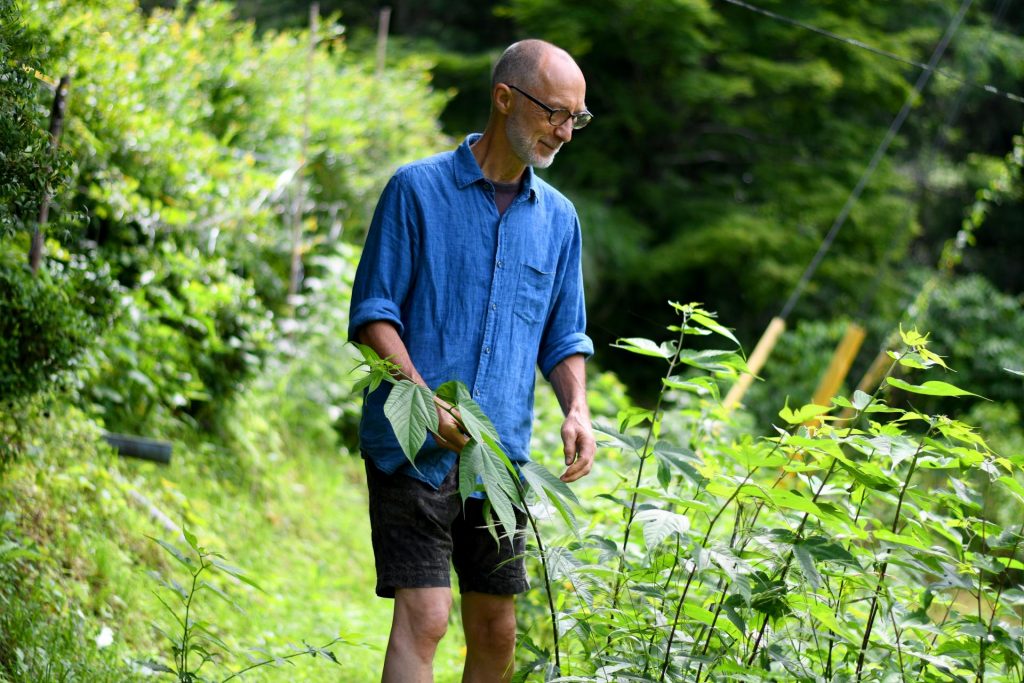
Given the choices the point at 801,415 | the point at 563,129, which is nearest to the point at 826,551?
the point at 801,415

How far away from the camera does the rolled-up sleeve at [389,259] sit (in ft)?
8.19

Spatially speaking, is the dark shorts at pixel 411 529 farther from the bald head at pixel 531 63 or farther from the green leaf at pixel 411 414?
the bald head at pixel 531 63

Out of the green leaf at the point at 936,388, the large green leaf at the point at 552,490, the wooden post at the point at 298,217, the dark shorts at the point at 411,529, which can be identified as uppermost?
the green leaf at the point at 936,388

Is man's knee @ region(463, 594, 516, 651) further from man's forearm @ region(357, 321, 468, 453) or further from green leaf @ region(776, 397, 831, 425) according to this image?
green leaf @ region(776, 397, 831, 425)

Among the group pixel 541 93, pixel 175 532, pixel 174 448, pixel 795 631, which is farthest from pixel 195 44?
pixel 795 631

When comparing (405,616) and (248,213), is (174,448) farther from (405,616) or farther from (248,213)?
(405,616)

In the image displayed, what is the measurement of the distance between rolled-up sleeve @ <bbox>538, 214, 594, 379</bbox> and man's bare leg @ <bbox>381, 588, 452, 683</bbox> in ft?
2.12

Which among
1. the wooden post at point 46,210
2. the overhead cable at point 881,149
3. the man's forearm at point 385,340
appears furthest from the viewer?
the overhead cable at point 881,149

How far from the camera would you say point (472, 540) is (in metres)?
2.68

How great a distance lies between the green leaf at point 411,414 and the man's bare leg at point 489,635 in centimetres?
82

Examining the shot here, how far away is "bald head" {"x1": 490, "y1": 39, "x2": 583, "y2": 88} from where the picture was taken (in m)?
2.56

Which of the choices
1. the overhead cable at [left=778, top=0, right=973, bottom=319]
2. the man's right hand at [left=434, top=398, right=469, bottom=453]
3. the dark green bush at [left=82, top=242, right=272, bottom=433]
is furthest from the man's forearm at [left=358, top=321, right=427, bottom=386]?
the overhead cable at [left=778, top=0, right=973, bottom=319]

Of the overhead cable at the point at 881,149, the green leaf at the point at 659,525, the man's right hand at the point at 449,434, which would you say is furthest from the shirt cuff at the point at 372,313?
the overhead cable at the point at 881,149

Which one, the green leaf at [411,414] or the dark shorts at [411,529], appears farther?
the dark shorts at [411,529]
